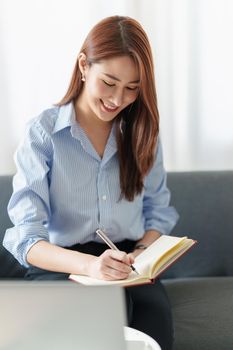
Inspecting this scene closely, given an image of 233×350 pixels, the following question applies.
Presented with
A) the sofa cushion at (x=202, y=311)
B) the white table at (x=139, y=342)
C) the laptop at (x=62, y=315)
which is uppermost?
the laptop at (x=62, y=315)

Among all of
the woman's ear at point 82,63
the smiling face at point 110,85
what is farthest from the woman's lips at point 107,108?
the woman's ear at point 82,63

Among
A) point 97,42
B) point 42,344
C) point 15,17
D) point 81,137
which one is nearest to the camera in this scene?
point 42,344

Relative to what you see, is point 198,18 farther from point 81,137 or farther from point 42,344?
point 42,344

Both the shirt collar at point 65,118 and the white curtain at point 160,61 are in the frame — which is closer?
the shirt collar at point 65,118

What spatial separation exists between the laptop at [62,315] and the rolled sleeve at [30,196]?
2.53 feet

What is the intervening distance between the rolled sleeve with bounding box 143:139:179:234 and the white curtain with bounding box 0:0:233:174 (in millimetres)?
444

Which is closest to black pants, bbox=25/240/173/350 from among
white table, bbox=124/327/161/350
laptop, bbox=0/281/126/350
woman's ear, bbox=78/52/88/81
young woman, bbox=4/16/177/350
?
young woman, bbox=4/16/177/350

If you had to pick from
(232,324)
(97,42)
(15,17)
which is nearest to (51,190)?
(97,42)

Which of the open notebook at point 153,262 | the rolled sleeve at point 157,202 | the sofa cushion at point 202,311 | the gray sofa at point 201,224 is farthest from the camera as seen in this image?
the gray sofa at point 201,224

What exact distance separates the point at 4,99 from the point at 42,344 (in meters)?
1.54

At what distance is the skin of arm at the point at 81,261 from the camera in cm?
131

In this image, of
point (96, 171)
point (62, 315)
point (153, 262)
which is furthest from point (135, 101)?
point (62, 315)

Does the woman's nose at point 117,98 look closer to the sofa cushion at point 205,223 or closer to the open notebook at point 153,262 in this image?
the open notebook at point 153,262

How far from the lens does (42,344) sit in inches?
27.8
